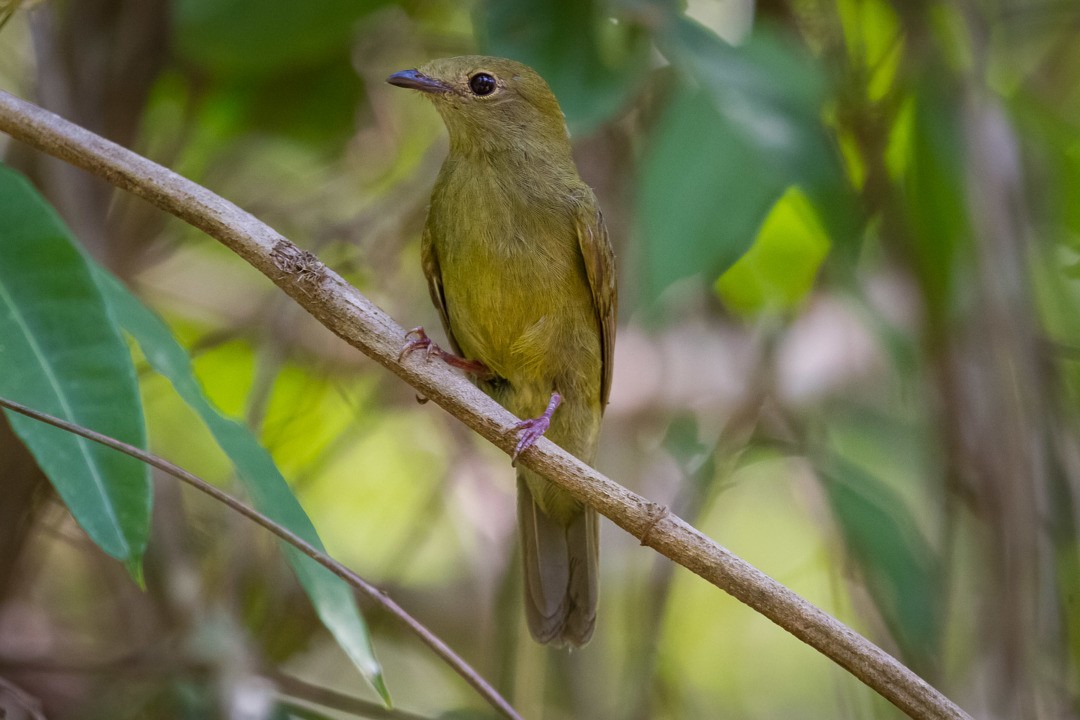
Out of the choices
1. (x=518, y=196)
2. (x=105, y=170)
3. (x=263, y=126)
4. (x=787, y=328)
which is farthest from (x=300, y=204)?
(x=105, y=170)

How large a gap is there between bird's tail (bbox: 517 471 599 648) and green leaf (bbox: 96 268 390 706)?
113 cm

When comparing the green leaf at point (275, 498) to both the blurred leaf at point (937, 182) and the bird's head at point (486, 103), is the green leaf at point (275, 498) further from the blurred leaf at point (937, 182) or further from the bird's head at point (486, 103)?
the blurred leaf at point (937, 182)

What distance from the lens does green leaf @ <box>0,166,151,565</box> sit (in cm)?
232

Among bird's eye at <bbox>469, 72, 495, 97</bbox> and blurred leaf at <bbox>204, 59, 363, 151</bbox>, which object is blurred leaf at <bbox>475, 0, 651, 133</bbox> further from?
blurred leaf at <bbox>204, 59, 363, 151</bbox>

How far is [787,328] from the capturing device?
453cm

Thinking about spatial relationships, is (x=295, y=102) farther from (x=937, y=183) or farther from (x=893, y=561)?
(x=893, y=561)

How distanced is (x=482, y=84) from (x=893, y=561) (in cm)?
201

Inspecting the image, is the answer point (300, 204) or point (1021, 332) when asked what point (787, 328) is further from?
point (300, 204)

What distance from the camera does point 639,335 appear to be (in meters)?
5.33

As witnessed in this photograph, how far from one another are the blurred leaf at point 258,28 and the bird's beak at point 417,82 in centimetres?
27

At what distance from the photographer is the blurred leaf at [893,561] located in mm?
3707

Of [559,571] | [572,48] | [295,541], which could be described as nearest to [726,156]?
[572,48]

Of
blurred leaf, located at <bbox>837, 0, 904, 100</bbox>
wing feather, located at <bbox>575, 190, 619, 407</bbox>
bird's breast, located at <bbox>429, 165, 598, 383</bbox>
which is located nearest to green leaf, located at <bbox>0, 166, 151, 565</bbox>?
bird's breast, located at <bbox>429, 165, 598, 383</bbox>

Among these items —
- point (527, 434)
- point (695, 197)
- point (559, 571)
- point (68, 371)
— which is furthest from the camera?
point (559, 571)
